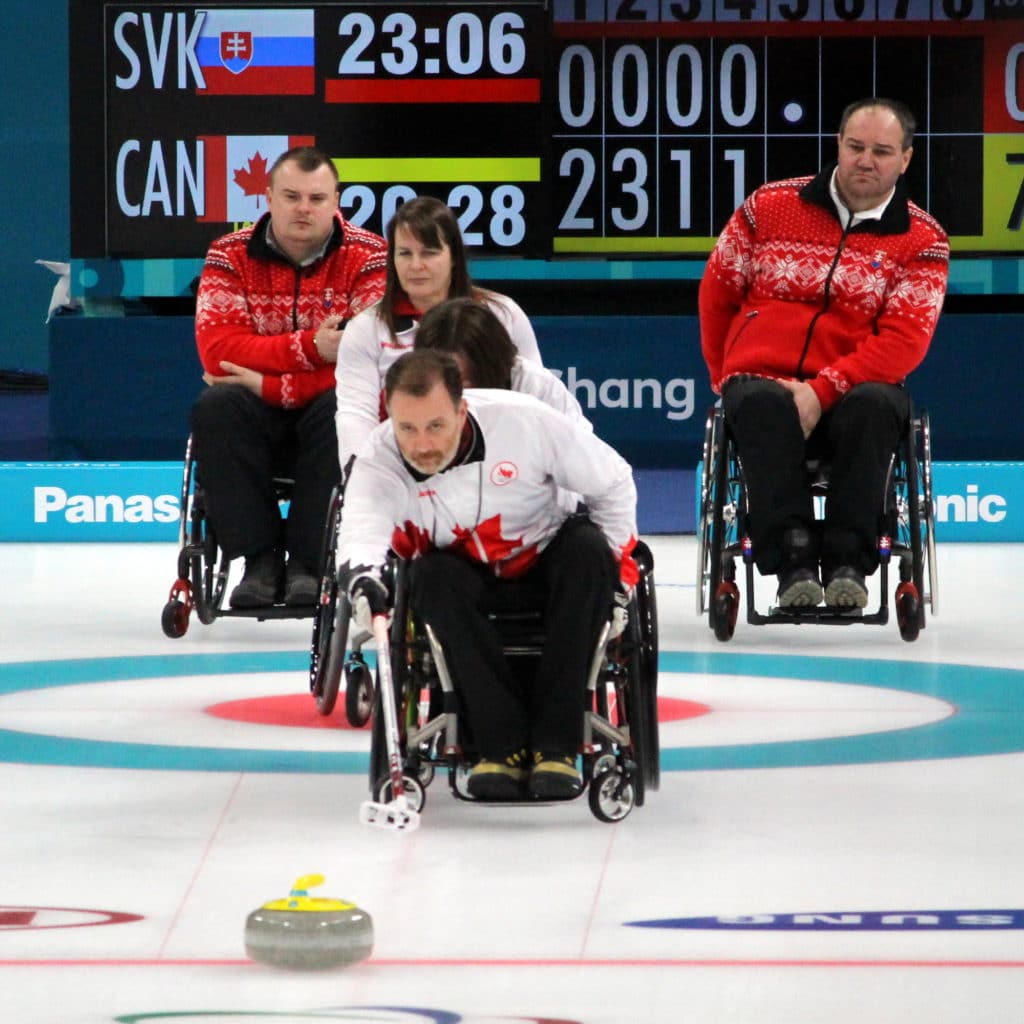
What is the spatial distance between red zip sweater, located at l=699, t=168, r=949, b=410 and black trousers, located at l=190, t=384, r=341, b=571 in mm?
941

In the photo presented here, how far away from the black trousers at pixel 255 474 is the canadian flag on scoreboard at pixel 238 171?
256 cm

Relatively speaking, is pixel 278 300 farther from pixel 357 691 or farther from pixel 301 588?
pixel 357 691

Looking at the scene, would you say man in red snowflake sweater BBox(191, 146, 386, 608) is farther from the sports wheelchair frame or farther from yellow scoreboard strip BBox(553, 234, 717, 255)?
yellow scoreboard strip BBox(553, 234, 717, 255)

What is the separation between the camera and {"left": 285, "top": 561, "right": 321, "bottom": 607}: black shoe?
474 cm

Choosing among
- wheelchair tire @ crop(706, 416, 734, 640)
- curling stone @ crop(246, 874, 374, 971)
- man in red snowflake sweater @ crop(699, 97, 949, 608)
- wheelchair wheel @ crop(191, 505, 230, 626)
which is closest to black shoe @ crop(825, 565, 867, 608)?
man in red snowflake sweater @ crop(699, 97, 949, 608)

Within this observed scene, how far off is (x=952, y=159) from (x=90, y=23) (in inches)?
112

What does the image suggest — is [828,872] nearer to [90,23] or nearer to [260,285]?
[260,285]

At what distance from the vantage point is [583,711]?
3.12 meters

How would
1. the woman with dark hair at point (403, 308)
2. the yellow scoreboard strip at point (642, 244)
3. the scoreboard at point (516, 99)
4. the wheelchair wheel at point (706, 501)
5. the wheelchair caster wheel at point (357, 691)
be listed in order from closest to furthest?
the wheelchair caster wheel at point (357, 691) → the woman with dark hair at point (403, 308) → the wheelchair wheel at point (706, 501) → the scoreboard at point (516, 99) → the yellow scoreboard strip at point (642, 244)

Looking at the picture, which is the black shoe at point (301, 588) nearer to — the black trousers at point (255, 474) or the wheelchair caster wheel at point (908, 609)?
the black trousers at point (255, 474)

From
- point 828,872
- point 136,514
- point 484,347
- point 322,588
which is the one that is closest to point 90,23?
point 136,514

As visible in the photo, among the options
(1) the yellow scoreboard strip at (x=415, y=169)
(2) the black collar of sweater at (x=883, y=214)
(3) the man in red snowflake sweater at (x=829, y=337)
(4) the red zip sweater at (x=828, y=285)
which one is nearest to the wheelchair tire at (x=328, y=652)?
(3) the man in red snowflake sweater at (x=829, y=337)

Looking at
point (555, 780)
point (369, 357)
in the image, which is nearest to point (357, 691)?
point (369, 357)

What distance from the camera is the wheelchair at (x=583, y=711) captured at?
312 centimetres
